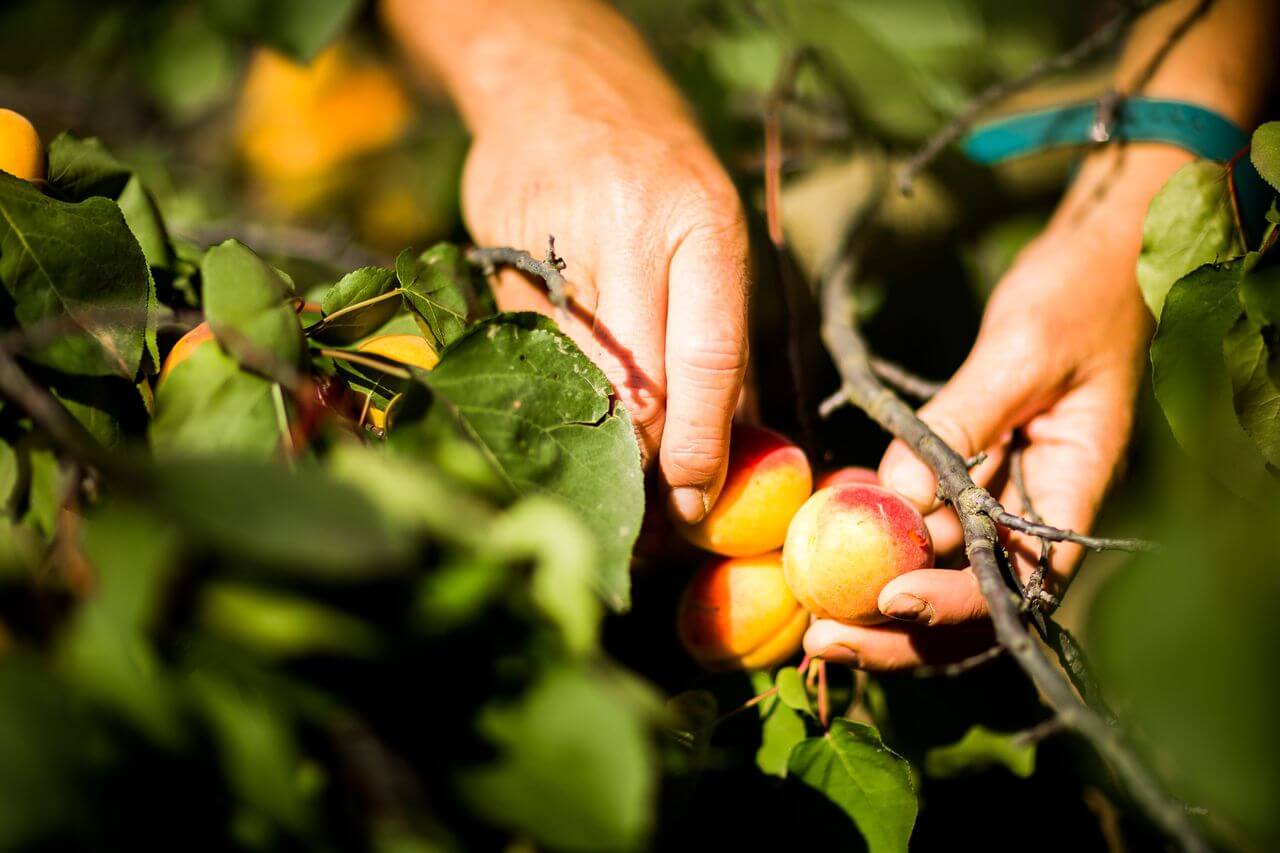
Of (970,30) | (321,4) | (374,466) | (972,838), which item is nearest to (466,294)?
(374,466)

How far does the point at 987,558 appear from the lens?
0.72 m

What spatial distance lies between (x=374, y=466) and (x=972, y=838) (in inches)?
37.7

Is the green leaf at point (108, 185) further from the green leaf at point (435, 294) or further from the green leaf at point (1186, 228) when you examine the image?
the green leaf at point (1186, 228)

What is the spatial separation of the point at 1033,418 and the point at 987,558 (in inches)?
20.5

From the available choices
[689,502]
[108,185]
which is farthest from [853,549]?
[108,185]

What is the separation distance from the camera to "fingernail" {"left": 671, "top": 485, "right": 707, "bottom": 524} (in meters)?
0.91

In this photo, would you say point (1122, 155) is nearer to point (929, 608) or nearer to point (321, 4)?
point (929, 608)

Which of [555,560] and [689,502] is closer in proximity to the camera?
[555,560]

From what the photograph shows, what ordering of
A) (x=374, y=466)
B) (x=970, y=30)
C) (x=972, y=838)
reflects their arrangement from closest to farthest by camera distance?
(x=374, y=466) → (x=972, y=838) → (x=970, y=30)

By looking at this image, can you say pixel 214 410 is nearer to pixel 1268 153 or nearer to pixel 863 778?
pixel 863 778

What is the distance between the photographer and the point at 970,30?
1852 millimetres

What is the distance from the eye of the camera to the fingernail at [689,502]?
906 mm

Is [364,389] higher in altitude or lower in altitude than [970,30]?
lower

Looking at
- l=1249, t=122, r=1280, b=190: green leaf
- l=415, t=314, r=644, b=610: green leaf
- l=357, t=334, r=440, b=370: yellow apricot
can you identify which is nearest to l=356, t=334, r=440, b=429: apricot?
l=357, t=334, r=440, b=370: yellow apricot
